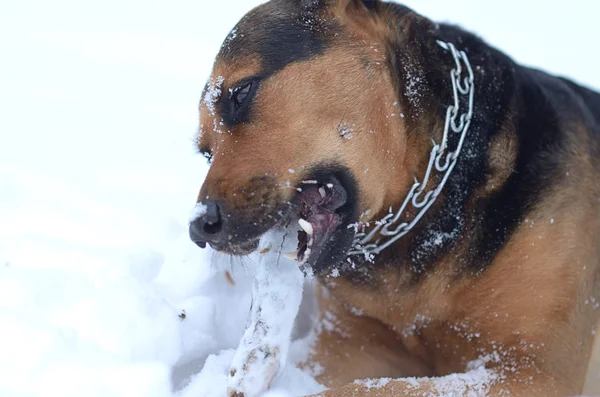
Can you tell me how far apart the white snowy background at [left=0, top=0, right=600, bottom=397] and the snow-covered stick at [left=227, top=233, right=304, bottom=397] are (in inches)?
7.5

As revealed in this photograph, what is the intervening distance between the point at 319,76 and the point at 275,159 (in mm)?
436

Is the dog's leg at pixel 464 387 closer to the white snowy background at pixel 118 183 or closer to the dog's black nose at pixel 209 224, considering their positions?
the white snowy background at pixel 118 183

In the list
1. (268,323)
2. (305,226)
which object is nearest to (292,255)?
(305,226)

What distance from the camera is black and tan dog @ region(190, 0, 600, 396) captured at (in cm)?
271

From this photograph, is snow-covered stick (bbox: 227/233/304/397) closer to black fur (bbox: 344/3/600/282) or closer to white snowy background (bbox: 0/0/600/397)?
white snowy background (bbox: 0/0/600/397)

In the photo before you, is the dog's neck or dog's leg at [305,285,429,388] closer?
the dog's neck

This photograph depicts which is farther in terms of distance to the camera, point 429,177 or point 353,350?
point 353,350

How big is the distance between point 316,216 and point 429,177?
2.09ft

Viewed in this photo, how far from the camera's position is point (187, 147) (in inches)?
190

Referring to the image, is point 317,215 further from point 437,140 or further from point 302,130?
point 437,140

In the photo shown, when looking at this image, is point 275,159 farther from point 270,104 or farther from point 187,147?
point 187,147

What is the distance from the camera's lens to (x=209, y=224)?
256cm

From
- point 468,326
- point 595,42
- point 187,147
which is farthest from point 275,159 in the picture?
point 595,42

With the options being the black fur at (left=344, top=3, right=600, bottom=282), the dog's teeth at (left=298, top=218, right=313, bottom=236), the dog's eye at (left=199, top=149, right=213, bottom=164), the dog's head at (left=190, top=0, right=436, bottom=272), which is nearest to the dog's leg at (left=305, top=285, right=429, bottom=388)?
the black fur at (left=344, top=3, right=600, bottom=282)
